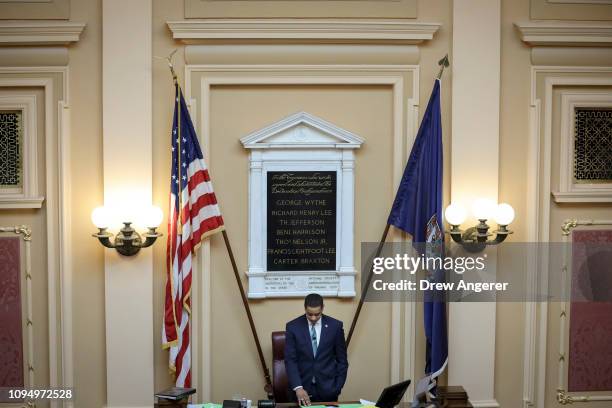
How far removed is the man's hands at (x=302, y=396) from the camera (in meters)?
5.38

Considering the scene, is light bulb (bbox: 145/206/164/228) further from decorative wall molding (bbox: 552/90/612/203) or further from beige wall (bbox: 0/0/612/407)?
decorative wall molding (bbox: 552/90/612/203)

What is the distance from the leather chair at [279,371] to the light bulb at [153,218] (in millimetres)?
1436

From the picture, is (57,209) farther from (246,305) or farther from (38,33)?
(246,305)

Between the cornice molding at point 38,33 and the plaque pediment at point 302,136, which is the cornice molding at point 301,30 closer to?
the plaque pediment at point 302,136

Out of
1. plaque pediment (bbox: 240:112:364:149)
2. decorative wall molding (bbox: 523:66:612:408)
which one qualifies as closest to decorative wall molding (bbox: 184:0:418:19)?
plaque pediment (bbox: 240:112:364:149)

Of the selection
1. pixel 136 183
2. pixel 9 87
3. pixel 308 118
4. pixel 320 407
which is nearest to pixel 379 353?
pixel 320 407

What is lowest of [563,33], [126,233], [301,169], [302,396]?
[302,396]

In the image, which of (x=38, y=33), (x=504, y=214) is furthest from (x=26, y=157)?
(x=504, y=214)

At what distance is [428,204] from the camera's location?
6.21m

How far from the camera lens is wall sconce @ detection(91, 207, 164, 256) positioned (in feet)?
19.6

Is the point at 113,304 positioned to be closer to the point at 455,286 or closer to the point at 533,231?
the point at 455,286

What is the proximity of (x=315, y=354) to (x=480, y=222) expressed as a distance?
6.21 ft

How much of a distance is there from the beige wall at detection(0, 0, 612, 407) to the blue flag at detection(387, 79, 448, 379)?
212mm

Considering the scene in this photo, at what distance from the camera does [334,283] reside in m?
6.45
